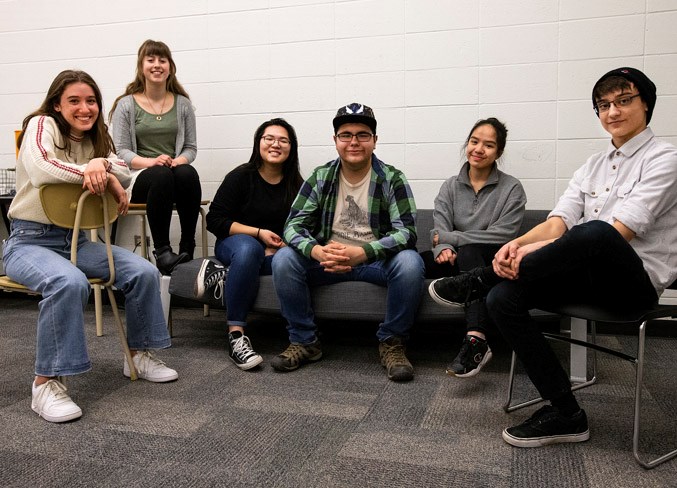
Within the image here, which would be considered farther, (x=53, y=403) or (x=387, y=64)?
(x=387, y=64)

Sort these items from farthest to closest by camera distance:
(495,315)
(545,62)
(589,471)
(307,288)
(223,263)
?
1. (545,62)
2. (223,263)
3. (307,288)
4. (495,315)
5. (589,471)

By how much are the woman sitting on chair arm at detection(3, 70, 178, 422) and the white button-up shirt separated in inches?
66.5

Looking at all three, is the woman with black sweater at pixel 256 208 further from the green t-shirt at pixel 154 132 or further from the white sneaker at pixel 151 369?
the green t-shirt at pixel 154 132

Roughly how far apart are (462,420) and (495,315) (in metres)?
0.40

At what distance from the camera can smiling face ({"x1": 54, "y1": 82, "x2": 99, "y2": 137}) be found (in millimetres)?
2234

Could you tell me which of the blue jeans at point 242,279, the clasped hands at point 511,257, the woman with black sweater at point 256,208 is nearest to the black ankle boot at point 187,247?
the woman with black sweater at point 256,208

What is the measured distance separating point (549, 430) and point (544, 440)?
3 centimetres

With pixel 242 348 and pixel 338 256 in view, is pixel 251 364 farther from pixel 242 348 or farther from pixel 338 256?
pixel 338 256

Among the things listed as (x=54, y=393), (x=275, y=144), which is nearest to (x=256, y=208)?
(x=275, y=144)

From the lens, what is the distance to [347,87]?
11.4 ft

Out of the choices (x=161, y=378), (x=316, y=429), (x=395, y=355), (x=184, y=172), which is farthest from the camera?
(x=184, y=172)

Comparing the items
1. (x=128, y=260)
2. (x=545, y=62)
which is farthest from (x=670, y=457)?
(x=545, y=62)

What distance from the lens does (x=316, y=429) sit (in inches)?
76.9

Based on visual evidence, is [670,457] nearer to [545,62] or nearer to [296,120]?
[545,62]
